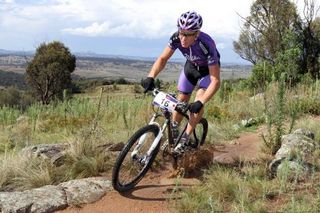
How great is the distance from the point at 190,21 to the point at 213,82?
0.76m

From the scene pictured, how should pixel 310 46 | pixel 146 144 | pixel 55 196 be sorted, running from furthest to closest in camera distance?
1. pixel 310 46
2. pixel 146 144
3. pixel 55 196

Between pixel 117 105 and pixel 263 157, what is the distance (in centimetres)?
525

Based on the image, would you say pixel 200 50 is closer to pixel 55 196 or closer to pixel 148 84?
pixel 148 84

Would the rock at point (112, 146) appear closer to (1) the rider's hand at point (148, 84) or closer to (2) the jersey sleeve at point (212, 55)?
(1) the rider's hand at point (148, 84)

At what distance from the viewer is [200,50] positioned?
600 centimetres

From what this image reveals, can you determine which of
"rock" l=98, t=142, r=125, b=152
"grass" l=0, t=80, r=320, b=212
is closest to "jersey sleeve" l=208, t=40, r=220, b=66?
"grass" l=0, t=80, r=320, b=212

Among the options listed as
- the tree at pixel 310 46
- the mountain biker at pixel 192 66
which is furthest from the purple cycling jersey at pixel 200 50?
the tree at pixel 310 46

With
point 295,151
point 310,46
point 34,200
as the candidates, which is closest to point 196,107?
point 295,151

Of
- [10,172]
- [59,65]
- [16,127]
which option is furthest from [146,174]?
[59,65]

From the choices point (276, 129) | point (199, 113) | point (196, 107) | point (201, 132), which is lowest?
point (201, 132)

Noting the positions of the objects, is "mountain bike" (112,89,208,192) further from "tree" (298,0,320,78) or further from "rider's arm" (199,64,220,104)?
"tree" (298,0,320,78)

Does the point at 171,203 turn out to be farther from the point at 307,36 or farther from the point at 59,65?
the point at 59,65

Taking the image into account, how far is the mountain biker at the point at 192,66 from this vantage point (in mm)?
5598

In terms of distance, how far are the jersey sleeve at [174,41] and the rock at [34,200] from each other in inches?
83.8
